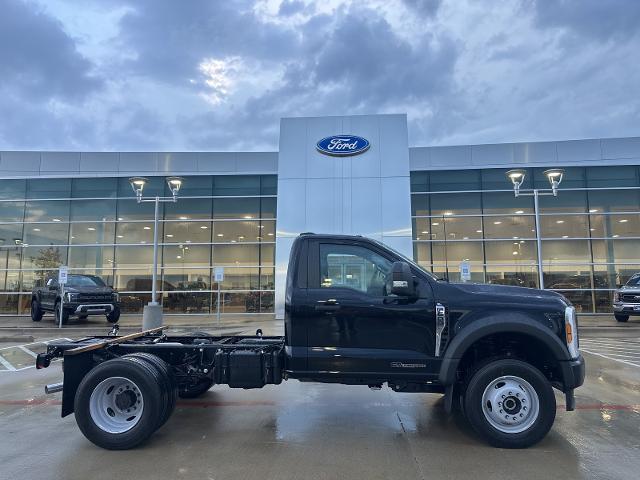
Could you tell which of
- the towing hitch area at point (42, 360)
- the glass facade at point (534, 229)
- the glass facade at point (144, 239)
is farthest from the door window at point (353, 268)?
the glass facade at point (534, 229)

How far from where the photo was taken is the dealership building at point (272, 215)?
2255cm

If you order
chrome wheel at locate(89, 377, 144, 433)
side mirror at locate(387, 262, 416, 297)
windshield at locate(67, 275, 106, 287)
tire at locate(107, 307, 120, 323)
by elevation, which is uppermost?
windshield at locate(67, 275, 106, 287)

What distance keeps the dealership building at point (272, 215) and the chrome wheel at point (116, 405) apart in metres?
15.7

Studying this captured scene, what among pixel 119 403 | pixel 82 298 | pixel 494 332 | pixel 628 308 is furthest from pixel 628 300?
pixel 82 298

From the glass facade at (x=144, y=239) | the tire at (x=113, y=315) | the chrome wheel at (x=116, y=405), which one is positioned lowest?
the chrome wheel at (x=116, y=405)

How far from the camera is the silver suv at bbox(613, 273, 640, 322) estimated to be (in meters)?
17.5

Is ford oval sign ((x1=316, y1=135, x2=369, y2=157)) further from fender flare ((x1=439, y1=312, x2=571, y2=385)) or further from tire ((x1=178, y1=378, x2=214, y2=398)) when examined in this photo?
fender flare ((x1=439, y1=312, x2=571, y2=385))

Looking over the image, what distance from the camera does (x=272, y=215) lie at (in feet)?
79.4

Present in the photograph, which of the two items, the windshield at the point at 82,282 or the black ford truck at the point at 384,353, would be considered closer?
the black ford truck at the point at 384,353

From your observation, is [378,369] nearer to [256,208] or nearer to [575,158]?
[256,208]

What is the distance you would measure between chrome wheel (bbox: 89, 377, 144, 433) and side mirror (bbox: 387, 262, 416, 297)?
9.55ft

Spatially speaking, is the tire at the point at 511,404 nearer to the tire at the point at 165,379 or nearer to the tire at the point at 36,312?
the tire at the point at 165,379

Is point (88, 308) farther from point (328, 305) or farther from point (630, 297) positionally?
point (630, 297)

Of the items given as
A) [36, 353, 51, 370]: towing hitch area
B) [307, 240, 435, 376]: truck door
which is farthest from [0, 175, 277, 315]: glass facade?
[307, 240, 435, 376]: truck door
